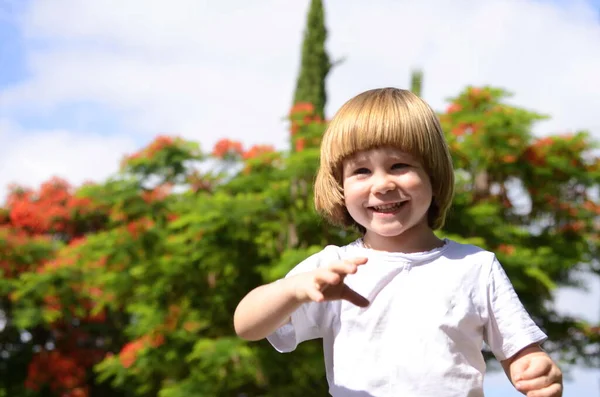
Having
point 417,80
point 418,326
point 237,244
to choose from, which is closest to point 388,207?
point 418,326

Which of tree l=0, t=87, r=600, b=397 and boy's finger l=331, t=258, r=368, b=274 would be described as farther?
tree l=0, t=87, r=600, b=397

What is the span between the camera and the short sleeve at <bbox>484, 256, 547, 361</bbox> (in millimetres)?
1689

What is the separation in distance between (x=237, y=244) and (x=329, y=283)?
10.0 metres

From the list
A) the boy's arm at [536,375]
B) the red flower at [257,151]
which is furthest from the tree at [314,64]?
the boy's arm at [536,375]

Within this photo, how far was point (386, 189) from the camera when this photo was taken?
173cm

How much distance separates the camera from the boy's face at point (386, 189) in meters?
1.73

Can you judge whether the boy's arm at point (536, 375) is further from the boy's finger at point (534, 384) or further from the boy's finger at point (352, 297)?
the boy's finger at point (352, 297)

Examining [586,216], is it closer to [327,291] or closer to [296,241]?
[296,241]

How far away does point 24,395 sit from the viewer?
1409 centimetres

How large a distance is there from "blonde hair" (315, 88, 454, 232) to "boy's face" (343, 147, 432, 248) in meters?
0.02

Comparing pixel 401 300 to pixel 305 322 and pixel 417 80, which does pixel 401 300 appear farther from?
pixel 417 80

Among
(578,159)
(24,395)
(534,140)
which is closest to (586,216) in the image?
(578,159)

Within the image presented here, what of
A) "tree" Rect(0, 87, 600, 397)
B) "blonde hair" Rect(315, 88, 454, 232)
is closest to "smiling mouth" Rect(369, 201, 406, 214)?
"blonde hair" Rect(315, 88, 454, 232)

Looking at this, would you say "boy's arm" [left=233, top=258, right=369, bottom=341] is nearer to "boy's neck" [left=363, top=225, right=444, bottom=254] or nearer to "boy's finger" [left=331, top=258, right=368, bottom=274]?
"boy's finger" [left=331, top=258, right=368, bottom=274]
